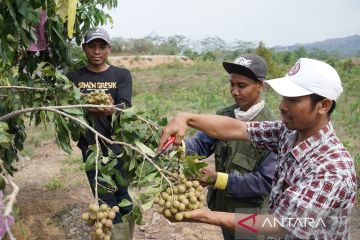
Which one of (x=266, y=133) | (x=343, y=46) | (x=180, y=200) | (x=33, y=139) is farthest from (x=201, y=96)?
(x=343, y=46)

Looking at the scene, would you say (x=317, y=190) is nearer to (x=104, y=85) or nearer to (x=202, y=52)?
(x=104, y=85)

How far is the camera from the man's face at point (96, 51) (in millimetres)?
3078

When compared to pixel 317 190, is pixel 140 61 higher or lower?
lower

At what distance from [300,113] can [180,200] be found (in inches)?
21.5

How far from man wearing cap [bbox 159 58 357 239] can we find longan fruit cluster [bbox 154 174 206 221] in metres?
0.04

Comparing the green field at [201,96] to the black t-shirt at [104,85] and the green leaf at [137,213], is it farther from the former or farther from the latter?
the green leaf at [137,213]

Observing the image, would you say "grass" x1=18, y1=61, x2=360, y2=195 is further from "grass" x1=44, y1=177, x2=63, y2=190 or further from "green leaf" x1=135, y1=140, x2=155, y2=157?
"green leaf" x1=135, y1=140, x2=155, y2=157

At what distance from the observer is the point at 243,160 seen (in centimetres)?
217

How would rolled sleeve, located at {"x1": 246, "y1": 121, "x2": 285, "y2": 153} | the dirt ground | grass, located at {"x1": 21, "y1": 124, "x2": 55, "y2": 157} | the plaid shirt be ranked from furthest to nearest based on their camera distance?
grass, located at {"x1": 21, "y1": 124, "x2": 55, "y2": 157}, the dirt ground, rolled sleeve, located at {"x1": 246, "y1": 121, "x2": 285, "y2": 153}, the plaid shirt

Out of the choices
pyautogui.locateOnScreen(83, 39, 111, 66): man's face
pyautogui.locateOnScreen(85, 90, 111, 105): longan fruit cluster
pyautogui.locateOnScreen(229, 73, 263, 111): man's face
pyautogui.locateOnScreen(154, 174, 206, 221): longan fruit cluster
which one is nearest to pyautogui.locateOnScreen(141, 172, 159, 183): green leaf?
pyautogui.locateOnScreen(154, 174, 206, 221): longan fruit cluster

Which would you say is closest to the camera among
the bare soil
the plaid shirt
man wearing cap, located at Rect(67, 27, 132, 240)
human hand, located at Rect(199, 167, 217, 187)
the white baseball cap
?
the plaid shirt

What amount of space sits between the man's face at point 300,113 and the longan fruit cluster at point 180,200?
1.43 ft

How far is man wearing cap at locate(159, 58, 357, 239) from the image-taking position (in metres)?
1.44

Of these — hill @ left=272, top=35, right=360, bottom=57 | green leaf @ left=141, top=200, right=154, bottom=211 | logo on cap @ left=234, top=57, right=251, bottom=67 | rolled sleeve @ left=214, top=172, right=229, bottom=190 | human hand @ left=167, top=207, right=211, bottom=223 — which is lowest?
hill @ left=272, top=35, right=360, bottom=57
